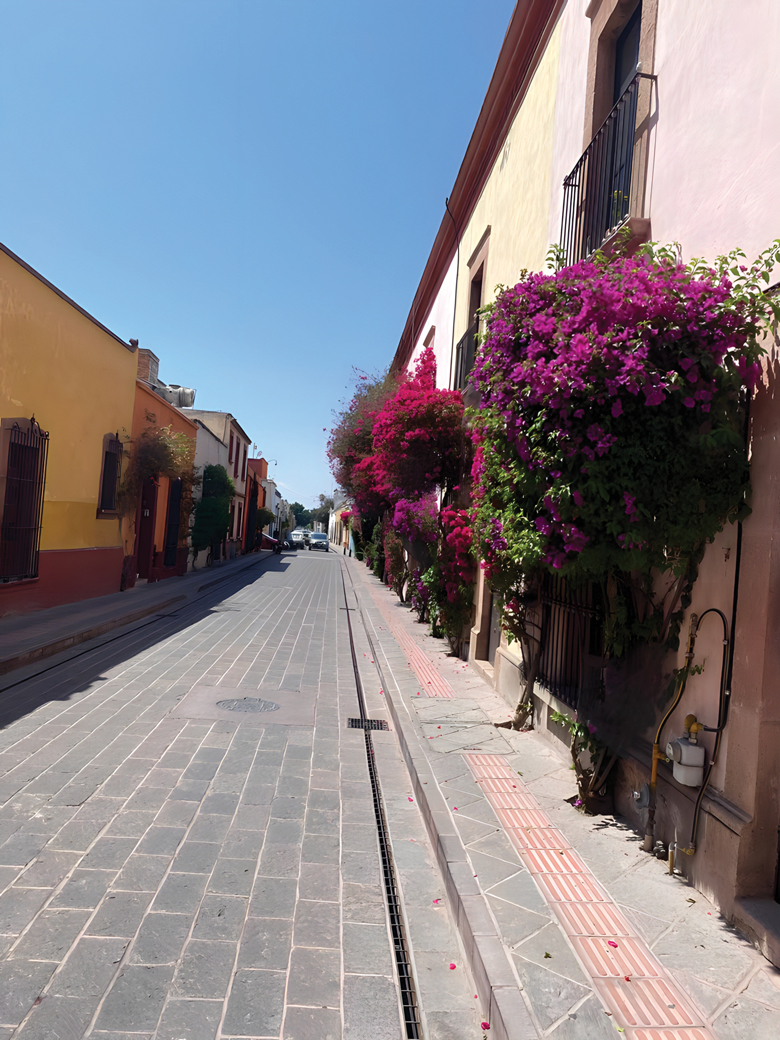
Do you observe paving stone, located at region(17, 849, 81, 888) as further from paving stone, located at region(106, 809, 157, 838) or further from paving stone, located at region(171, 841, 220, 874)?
paving stone, located at region(171, 841, 220, 874)

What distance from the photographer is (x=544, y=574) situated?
21.3 feet

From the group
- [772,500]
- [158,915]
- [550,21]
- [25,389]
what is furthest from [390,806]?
[25,389]

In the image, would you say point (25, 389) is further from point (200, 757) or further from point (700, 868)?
point (700, 868)

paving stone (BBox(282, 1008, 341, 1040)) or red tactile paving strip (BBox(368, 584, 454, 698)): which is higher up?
red tactile paving strip (BBox(368, 584, 454, 698))

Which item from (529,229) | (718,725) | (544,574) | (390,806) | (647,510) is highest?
(529,229)

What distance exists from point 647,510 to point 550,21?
7122 millimetres

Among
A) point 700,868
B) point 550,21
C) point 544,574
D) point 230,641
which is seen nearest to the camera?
point 700,868

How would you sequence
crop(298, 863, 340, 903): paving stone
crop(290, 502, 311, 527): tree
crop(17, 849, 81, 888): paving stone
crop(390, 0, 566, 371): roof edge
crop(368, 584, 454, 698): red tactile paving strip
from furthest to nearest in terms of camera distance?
crop(290, 502, 311, 527): tree → crop(390, 0, 566, 371): roof edge → crop(368, 584, 454, 698): red tactile paving strip → crop(298, 863, 340, 903): paving stone → crop(17, 849, 81, 888): paving stone

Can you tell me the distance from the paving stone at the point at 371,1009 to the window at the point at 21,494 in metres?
9.48

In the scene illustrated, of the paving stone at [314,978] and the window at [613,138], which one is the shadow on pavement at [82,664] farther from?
the window at [613,138]

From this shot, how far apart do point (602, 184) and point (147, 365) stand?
76.1 feet

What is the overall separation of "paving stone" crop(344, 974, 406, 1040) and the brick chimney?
82.3 ft

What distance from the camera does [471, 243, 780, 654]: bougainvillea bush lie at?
11.3 feet

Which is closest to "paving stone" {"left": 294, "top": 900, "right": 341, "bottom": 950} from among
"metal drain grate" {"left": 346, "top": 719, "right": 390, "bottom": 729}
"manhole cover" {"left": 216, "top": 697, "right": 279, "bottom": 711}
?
"metal drain grate" {"left": 346, "top": 719, "right": 390, "bottom": 729}
